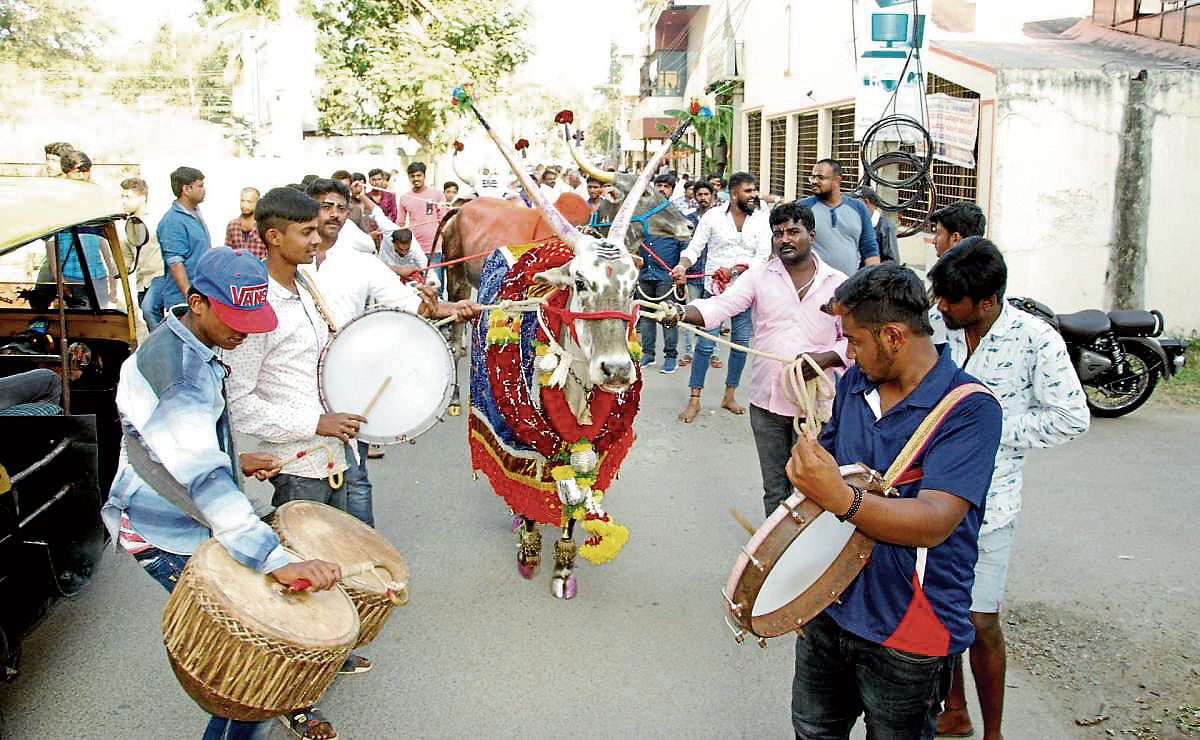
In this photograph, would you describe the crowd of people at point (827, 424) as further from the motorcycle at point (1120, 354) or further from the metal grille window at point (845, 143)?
the metal grille window at point (845, 143)

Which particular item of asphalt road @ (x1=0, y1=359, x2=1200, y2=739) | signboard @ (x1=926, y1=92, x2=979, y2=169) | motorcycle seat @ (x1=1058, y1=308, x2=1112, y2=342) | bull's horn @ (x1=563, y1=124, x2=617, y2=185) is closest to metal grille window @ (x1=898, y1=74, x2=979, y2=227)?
signboard @ (x1=926, y1=92, x2=979, y2=169)

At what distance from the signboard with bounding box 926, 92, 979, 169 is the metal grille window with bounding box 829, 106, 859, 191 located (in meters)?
3.59

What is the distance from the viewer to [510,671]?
4.41 metres

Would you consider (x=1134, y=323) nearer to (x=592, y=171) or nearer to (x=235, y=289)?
(x=592, y=171)

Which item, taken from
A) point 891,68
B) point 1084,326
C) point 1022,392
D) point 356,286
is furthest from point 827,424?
point 891,68

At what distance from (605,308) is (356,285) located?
4.73ft

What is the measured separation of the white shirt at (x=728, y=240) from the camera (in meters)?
9.03

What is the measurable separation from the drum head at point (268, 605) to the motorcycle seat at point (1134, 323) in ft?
24.0

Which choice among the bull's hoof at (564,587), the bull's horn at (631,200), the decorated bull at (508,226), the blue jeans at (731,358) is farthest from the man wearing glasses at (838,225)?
the bull's hoof at (564,587)

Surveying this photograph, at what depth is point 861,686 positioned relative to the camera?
2.74 m

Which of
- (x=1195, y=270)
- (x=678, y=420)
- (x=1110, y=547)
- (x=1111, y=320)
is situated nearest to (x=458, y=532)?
(x=678, y=420)

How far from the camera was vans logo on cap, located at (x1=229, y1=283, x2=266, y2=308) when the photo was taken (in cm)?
302

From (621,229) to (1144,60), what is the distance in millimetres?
8712

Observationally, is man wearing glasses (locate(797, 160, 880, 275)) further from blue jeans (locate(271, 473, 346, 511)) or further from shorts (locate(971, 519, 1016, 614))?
blue jeans (locate(271, 473, 346, 511))
